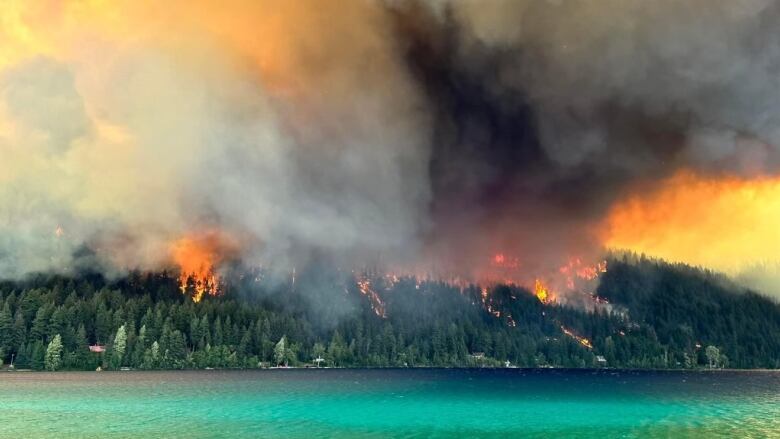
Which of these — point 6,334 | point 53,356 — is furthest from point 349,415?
point 6,334

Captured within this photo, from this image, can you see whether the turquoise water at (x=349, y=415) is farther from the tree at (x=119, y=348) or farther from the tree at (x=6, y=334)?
the tree at (x=6, y=334)

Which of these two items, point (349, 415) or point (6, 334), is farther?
point (6, 334)

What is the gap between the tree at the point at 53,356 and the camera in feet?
563

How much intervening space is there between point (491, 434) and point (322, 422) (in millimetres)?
22237

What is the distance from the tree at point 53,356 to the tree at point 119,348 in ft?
56.2

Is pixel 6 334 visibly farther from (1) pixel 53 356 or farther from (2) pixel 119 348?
(2) pixel 119 348

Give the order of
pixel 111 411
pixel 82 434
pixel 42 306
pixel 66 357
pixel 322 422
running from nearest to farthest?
1. pixel 82 434
2. pixel 322 422
3. pixel 111 411
4. pixel 66 357
5. pixel 42 306

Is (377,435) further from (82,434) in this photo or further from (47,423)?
(47,423)

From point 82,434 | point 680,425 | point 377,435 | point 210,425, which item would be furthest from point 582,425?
point 82,434

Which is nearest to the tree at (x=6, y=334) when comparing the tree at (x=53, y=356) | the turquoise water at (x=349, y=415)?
the tree at (x=53, y=356)

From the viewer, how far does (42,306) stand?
199250 mm

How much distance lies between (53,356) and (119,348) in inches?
820

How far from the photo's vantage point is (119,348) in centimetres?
18550

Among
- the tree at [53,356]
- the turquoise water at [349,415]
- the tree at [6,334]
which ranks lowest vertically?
the turquoise water at [349,415]
